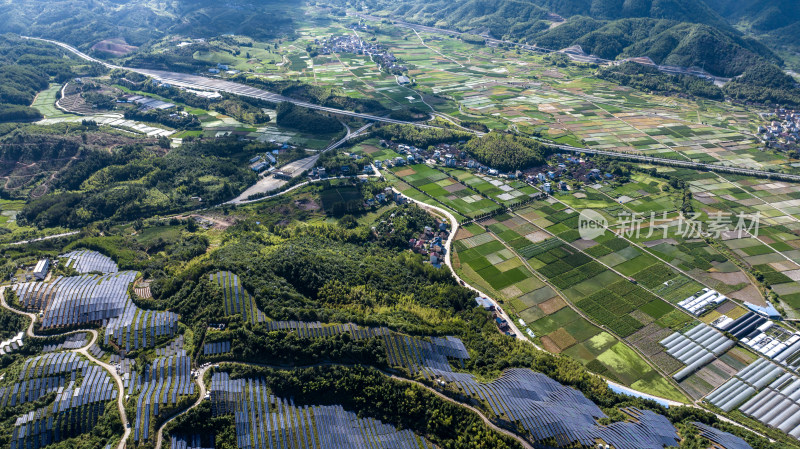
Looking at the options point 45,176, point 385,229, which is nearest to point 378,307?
point 385,229

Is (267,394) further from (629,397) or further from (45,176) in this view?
(45,176)

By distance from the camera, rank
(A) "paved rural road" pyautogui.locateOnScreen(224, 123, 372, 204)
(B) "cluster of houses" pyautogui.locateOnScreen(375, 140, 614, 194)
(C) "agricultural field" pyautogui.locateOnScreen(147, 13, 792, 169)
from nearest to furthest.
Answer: (A) "paved rural road" pyautogui.locateOnScreen(224, 123, 372, 204) → (B) "cluster of houses" pyautogui.locateOnScreen(375, 140, 614, 194) → (C) "agricultural field" pyautogui.locateOnScreen(147, 13, 792, 169)

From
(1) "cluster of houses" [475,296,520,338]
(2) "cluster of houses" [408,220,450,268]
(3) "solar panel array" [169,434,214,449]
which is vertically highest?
(3) "solar panel array" [169,434,214,449]

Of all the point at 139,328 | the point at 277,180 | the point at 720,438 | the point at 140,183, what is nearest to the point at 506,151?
the point at 277,180

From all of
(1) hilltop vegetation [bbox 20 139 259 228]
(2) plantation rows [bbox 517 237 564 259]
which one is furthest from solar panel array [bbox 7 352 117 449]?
(2) plantation rows [bbox 517 237 564 259]
